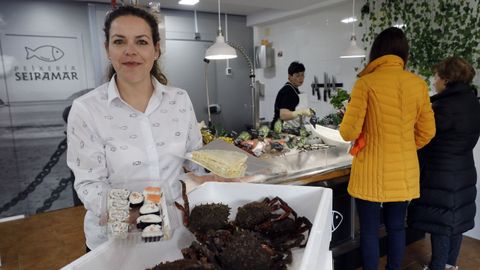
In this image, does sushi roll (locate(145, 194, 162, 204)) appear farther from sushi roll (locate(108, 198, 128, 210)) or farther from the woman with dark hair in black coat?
the woman with dark hair in black coat

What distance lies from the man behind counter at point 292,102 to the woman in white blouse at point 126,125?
2.14 m

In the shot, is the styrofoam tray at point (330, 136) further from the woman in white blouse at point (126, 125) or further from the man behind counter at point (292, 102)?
the woman in white blouse at point (126, 125)

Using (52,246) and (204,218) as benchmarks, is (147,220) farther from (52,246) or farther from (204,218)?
(52,246)

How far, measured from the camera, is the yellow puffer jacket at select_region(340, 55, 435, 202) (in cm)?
187

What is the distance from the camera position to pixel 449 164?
2.19m

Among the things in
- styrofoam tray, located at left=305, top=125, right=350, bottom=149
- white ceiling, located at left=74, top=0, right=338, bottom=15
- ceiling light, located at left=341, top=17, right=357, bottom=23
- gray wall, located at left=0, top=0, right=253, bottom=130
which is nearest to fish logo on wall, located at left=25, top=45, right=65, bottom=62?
gray wall, located at left=0, top=0, right=253, bottom=130

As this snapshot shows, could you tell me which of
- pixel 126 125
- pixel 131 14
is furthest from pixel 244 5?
A: pixel 126 125

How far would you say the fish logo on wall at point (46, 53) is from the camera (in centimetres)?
393

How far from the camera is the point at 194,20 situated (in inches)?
197

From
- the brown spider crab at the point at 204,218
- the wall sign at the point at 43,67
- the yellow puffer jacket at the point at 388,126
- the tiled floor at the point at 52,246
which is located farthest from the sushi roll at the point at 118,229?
the wall sign at the point at 43,67

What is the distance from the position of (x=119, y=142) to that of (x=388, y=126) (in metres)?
1.47

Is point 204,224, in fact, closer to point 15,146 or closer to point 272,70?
point 15,146

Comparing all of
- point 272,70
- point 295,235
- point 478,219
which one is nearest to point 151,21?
point 295,235

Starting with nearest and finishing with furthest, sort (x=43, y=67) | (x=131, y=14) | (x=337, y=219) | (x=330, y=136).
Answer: (x=131, y=14) → (x=337, y=219) → (x=330, y=136) → (x=43, y=67)
